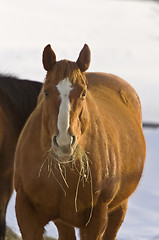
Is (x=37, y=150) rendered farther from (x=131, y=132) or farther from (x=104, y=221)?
(x=131, y=132)

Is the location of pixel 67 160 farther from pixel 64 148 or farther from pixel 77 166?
pixel 77 166

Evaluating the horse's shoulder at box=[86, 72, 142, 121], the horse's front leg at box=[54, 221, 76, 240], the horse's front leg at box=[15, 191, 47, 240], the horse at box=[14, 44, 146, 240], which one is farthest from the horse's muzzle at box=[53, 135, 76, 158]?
the horse's shoulder at box=[86, 72, 142, 121]

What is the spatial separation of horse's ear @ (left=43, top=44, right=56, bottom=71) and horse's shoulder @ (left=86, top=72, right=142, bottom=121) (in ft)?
4.29

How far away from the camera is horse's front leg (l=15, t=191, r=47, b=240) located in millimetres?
4117

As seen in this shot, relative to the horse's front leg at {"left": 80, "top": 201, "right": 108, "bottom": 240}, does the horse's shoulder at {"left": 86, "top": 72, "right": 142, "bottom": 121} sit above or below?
above

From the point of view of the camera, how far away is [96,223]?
4.15 m

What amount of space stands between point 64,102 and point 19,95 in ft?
9.09

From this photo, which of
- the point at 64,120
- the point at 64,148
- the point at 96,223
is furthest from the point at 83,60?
the point at 96,223

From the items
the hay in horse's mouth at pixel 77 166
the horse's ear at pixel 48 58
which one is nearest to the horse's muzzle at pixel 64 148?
the hay in horse's mouth at pixel 77 166

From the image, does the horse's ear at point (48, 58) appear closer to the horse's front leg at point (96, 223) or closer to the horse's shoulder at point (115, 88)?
the horse's front leg at point (96, 223)

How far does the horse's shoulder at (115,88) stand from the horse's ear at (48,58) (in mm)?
1306

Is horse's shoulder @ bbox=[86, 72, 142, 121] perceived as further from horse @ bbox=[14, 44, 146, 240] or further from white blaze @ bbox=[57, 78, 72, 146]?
white blaze @ bbox=[57, 78, 72, 146]

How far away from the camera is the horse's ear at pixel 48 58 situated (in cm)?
389

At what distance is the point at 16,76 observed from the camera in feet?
21.7
